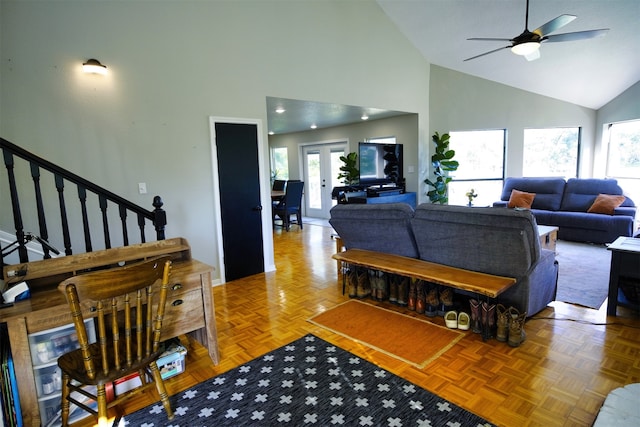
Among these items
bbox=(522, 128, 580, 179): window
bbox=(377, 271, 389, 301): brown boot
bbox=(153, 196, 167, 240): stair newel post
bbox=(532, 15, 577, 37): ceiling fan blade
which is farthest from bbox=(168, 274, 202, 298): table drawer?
bbox=(522, 128, 580, 179): window

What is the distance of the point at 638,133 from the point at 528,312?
5.38 meters

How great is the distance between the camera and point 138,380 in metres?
2.09

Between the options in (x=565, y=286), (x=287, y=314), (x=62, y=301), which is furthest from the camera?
(x=565, y=286)

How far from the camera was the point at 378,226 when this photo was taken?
3160mm

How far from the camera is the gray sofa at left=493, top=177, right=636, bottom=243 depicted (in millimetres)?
5008

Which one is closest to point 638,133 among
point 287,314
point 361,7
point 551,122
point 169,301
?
point 551,122

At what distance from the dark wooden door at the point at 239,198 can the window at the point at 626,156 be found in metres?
6.33

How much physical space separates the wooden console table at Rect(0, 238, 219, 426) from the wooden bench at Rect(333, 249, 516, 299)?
1.43 meters

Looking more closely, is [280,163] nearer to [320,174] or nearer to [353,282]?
[320,174]

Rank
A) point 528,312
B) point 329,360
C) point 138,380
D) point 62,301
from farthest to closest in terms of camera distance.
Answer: point 528,312
point 329,360
point 138,380
point 62,301

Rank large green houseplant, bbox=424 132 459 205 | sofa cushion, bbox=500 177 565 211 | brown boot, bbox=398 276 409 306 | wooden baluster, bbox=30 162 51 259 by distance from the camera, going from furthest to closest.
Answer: large green houseplant, bbox=424 132 459 205, sofa cushion, bbox=500 177 565 211, brown boot, bbox=398 276 409 306, wooden baluster, bbox=30 162 51 259

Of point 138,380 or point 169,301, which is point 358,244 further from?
point 138,380

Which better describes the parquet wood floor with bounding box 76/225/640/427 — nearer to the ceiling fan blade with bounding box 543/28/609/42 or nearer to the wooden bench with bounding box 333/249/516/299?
the wooden bench with bounding box 333/249/516/299

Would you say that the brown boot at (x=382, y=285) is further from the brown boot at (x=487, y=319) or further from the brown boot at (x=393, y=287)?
the brown boot at (x=487, y=319)
